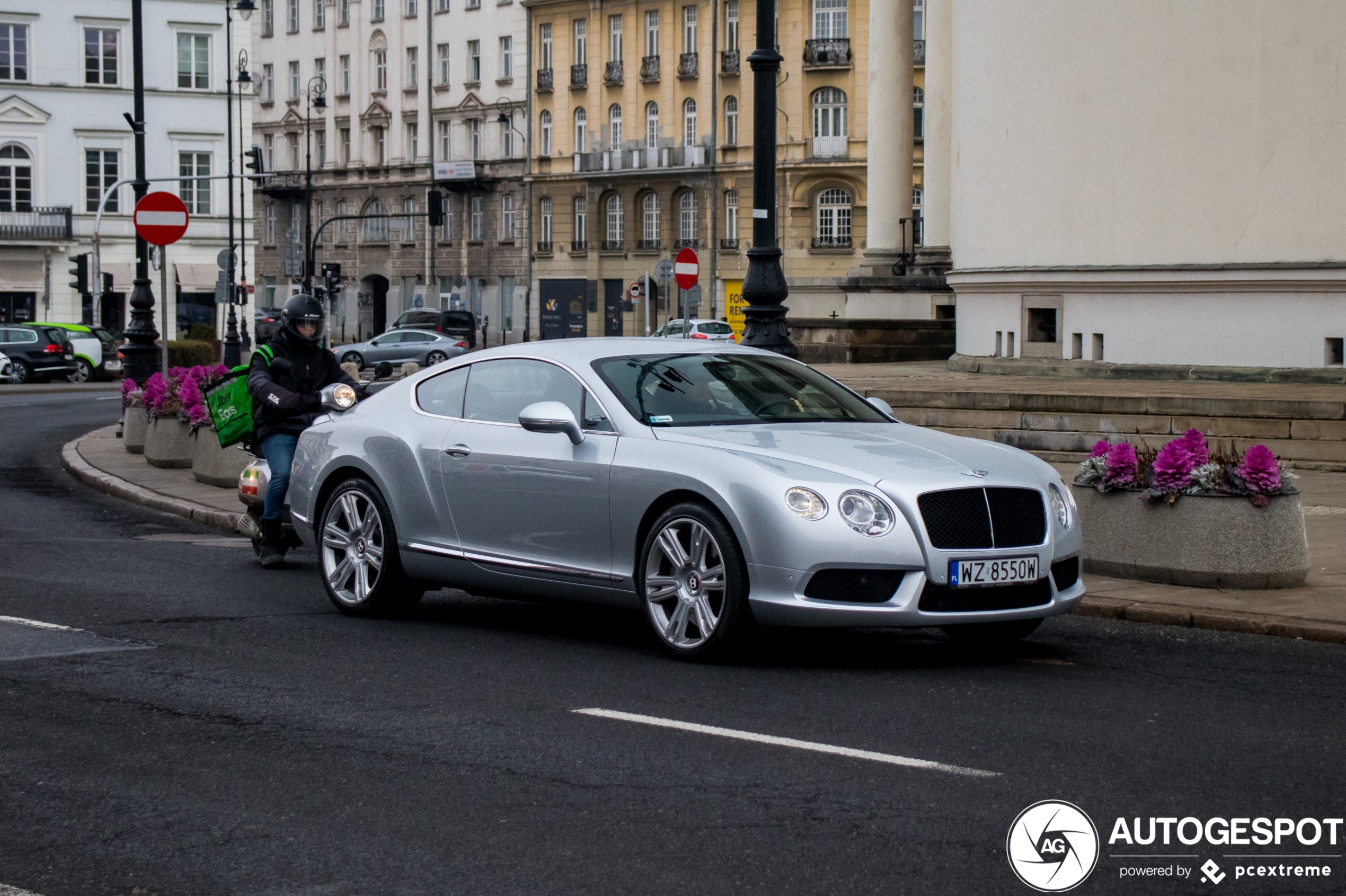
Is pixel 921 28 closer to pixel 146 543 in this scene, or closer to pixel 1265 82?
pixel 1265 82

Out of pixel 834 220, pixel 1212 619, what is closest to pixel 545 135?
pixel 834 220

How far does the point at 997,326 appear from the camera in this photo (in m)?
26.8

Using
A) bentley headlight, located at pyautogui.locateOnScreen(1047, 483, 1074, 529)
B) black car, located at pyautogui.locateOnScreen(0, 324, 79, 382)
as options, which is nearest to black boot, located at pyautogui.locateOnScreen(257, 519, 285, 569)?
bentley headlight, located at pyautogui.locateOnScreen(1047, 483, 1074, 529)

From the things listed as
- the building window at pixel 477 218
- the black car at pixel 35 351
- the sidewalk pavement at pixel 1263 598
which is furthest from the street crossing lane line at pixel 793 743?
the building window at pixel 477 218

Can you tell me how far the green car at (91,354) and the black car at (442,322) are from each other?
1868cm

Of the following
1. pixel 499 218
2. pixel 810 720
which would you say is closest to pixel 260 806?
pixel 810 720

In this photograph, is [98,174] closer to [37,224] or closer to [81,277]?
[37,224]

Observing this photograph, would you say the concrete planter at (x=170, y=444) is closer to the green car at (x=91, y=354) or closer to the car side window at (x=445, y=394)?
the car side window at (x=445, y=394)

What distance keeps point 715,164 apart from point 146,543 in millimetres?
59873

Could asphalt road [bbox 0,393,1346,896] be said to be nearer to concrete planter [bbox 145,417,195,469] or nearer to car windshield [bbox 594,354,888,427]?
car windshield [bbox 594,354,888,427]

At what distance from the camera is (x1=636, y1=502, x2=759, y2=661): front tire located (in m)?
7.81

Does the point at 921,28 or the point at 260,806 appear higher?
the point at 921,28

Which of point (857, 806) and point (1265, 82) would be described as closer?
point (857, 806)

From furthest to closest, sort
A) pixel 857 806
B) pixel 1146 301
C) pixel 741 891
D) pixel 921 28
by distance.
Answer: pixel 921 28, pixel 1146 301, pixel 857 806, pixel 741 891
